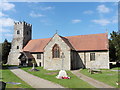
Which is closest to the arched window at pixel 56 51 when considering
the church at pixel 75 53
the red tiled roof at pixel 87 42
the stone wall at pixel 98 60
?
the church at pixel 75 53

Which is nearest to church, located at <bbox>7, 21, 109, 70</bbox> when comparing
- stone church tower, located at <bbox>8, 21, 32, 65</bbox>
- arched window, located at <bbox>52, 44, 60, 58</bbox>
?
arched window, located at <bbox>52, 44, 60, 58</bbox>

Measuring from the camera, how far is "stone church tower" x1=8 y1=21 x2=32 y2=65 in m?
43.4

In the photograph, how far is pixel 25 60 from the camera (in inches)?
1471

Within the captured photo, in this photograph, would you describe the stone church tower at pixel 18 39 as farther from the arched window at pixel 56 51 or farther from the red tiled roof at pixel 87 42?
the arched window at pixel 56 51

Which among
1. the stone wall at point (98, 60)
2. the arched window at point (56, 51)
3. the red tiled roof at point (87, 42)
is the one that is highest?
the red tiled roof at point (87, 42)

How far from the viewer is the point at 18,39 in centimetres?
4462

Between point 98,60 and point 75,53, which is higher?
point 75,53

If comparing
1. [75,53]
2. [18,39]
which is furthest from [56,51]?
[18,39]

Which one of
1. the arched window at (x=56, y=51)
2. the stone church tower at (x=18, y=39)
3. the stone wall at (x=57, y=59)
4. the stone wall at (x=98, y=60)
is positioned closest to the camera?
the stone wall at (x=57, y=59)

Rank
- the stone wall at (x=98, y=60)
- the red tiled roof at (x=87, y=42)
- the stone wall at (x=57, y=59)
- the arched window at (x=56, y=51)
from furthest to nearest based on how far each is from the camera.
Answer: the red tiled roof at (x=87, y=42) < the arched window at (x=56, y=51) < the stone wall at (x=98, y=60) < the stone wall at (x=57, y=59)

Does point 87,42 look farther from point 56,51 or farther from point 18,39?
point 18,39

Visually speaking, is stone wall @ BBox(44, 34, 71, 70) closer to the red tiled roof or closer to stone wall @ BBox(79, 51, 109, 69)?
the red tiled roof

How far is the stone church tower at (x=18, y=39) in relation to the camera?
43.4m

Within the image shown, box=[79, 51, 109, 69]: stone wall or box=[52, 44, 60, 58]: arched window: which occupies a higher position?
box=[52, 44, 60, 58]: arched window
